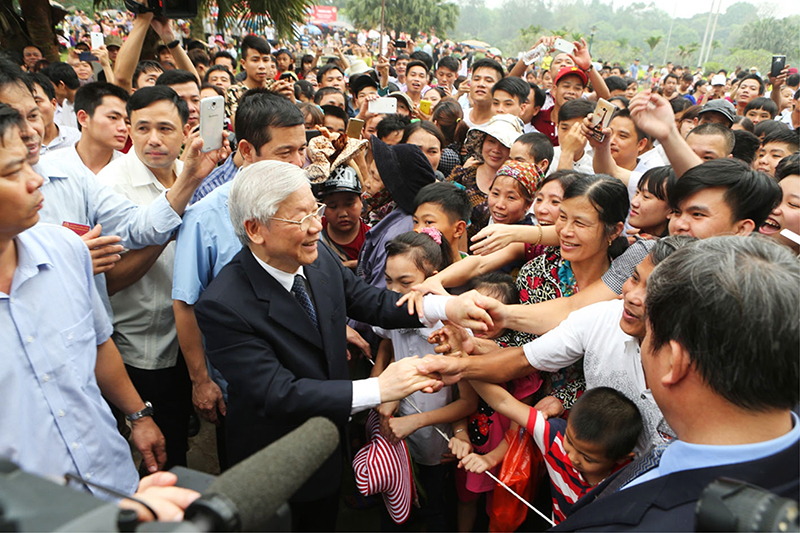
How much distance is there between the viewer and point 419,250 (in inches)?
106

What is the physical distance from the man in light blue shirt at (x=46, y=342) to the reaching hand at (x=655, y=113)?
3.01m

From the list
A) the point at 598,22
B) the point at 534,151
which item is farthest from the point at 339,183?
the point at 598,22

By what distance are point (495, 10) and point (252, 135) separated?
169 meters

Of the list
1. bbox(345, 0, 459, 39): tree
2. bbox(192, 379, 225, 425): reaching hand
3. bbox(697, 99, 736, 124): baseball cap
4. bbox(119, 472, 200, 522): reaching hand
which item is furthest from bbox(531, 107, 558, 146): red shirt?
bbox(345, 0, 459, 39): tree

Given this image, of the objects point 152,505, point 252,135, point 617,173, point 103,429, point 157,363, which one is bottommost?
point 157,363

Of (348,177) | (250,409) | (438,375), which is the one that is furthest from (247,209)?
(348,177)

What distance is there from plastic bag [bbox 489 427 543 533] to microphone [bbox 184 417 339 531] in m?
1.68

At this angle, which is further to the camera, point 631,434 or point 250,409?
point 250,409

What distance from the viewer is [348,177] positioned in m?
3.40

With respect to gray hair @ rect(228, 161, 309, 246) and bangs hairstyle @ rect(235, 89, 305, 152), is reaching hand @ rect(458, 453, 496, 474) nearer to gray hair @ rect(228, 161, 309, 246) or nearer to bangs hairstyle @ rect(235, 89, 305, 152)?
gray hair @ rect(228, 161, 309, 246)

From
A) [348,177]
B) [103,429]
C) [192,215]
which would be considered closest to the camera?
[103,429]

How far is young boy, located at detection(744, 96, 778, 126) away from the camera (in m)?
6.51

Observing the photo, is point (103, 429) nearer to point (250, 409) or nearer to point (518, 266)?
point (250, 409)

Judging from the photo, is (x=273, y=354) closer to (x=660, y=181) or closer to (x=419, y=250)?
(x=419, y=250)
